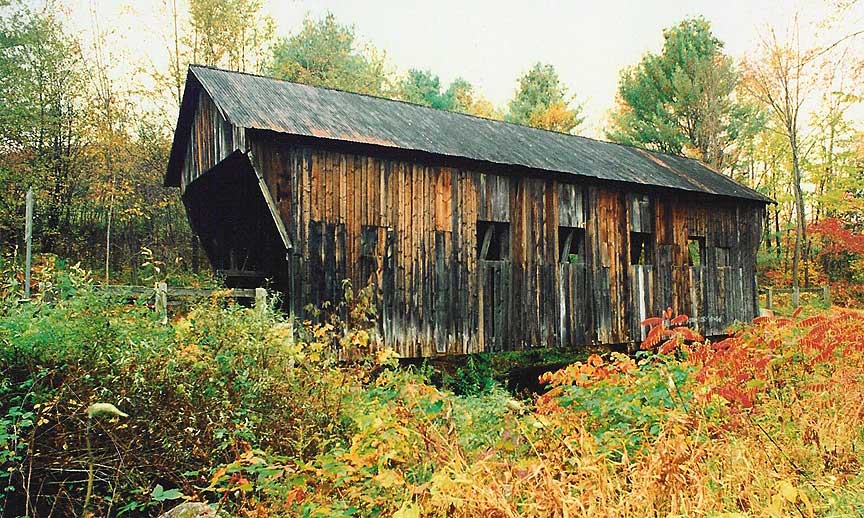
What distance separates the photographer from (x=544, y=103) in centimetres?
3297

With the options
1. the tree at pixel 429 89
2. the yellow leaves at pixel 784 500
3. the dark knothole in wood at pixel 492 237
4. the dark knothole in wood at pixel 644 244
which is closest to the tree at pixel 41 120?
the dark knothole in wood at pixel 492 237

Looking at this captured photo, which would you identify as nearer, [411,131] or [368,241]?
[368,241]

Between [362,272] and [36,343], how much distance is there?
19.3 feet

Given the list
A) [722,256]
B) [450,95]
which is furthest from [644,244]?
[450,95]

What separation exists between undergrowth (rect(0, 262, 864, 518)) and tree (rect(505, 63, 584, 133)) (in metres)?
27.1

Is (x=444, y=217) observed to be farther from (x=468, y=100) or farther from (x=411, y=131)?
(x=468, y=100)

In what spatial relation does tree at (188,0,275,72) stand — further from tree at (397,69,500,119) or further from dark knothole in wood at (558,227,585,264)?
dark knothole in wood at (558,227,585,264)

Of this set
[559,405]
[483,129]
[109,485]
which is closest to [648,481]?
[559,405]

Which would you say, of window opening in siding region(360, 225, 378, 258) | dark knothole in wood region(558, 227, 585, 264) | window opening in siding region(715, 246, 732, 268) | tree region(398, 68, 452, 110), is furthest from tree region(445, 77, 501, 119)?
window opening in siding region(360, 225, 378, 258)

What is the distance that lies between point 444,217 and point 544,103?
23244mm

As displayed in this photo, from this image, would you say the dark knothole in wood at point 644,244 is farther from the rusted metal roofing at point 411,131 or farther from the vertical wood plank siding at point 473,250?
the rusted metal roofing at point 411,131

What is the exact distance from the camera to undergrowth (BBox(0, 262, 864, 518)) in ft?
12.1

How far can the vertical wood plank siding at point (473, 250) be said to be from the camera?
998cm

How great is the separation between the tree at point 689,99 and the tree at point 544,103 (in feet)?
15.1
